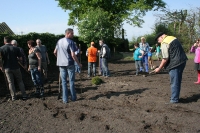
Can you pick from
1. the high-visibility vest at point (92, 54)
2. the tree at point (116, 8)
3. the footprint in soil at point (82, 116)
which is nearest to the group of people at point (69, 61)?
the footprint in soil at point (82, 116)

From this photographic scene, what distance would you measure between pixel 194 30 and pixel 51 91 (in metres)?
26.1

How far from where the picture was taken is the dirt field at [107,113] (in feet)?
15.9

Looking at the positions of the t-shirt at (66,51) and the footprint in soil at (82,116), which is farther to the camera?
the t-shirt at (66,51)

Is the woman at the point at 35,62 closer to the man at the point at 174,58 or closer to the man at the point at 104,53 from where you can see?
the man at the point at 174,58

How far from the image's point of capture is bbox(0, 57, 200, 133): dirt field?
483 centimetres

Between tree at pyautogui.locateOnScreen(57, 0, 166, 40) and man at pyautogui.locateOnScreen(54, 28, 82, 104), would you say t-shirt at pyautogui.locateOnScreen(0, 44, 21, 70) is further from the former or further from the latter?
tree at pyautogui.locateOnScreen(57, 0, 166, 40)

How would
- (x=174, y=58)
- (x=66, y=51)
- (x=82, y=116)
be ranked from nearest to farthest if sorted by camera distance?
(x=82, y=116) → (x=174, y=58) → (x=66, y=51)

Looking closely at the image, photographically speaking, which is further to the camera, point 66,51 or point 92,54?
point 92,54

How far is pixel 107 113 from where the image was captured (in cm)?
572

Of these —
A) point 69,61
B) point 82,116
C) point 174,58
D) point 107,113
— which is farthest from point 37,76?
point 174,58

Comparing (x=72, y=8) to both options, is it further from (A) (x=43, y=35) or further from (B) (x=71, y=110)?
(B) (x=71, y=110)

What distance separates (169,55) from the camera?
20.3 ft

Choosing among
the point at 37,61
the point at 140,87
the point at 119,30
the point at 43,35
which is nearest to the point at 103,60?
the point at 140,87

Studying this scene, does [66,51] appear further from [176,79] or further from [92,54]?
[92,54]
